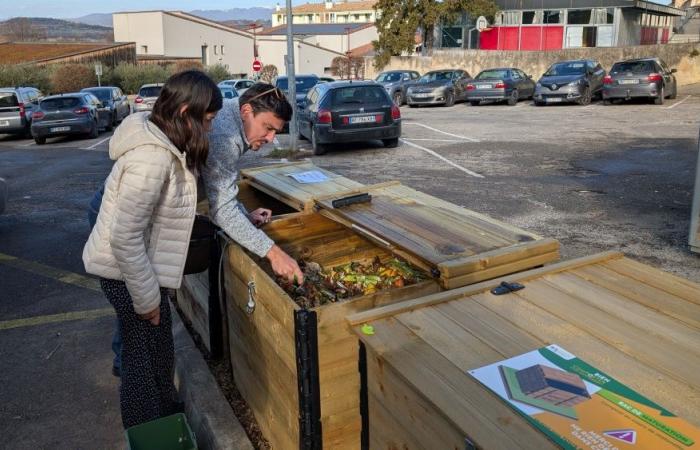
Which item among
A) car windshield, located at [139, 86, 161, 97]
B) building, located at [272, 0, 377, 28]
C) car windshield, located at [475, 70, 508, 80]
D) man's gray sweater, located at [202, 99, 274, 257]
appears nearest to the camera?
man's gray sweater, located at [202, 99, 274, 257]

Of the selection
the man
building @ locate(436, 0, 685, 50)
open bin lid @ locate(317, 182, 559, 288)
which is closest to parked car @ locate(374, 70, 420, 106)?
building @ locate(436, 0, 685, 50)

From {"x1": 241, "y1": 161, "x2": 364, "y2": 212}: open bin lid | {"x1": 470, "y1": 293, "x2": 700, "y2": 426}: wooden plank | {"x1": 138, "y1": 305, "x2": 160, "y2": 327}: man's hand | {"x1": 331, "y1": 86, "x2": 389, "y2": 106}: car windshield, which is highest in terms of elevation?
{"x1": 331, "y1": 86, "x2": 389, "y2": 106}: car windshield

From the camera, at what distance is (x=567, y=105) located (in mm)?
24422

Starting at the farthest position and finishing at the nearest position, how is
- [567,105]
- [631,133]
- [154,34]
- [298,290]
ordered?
[154,34], [567,105], [631,133], [298,290]

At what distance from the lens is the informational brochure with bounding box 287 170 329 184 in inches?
199

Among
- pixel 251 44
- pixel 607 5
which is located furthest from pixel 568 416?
pixel 251 44

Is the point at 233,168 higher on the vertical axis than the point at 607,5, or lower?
lower

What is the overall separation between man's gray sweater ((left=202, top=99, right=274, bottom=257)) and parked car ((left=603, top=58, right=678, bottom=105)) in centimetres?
2210

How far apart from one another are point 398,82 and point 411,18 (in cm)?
1201

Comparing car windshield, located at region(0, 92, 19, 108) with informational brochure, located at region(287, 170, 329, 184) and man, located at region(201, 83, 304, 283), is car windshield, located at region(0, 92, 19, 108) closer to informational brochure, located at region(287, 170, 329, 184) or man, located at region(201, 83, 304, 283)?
informational brochure, located at region(287, 170, 329, 184)

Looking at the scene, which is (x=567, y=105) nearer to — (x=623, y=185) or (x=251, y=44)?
(x=623, y=185)

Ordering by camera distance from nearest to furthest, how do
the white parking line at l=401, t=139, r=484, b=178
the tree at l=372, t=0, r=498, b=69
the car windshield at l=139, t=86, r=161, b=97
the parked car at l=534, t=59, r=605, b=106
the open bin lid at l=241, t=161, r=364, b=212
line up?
the open bin lid at l=241, t=161, r=364, b=212, the white parking line at l=401, t=139, r=484, b=178, the parked car at l=534, t=59, r=605, b=106, the car windshield at l=139, t=86, r=161, b=97, the tree at l=372, t=0, r=498, b=69

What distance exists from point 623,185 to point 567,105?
51.6ft

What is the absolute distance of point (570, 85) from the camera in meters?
23.6
